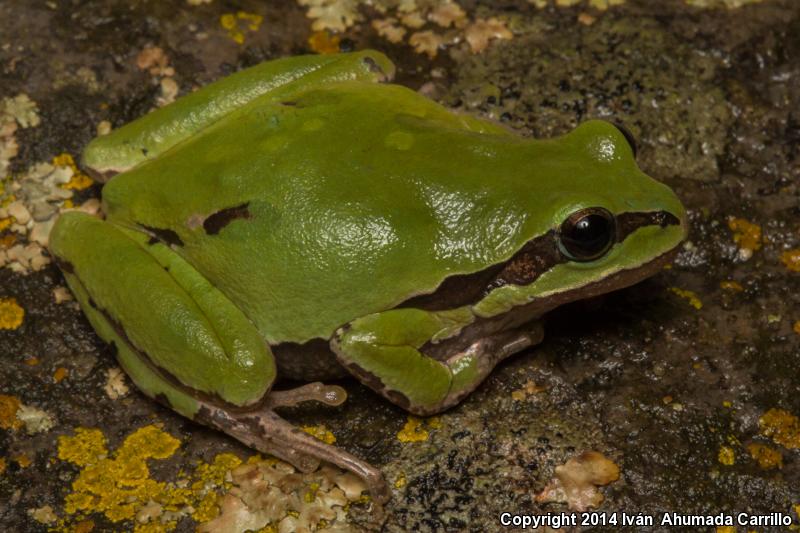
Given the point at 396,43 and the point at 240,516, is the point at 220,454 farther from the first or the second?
the point at 396,43

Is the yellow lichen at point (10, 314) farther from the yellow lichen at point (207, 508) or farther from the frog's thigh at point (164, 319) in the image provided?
the yellow lichen at point (207, 508)

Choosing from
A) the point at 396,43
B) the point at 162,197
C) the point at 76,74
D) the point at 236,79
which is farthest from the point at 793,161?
the point at 76,74

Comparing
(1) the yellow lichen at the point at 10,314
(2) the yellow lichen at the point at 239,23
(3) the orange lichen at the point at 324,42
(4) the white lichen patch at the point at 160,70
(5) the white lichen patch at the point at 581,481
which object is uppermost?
(2) the yellow lichen at the point at 239,23

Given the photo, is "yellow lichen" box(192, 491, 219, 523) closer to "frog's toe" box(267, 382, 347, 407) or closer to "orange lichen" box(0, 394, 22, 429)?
"frog's toe" box(267, 382, 347, 407)

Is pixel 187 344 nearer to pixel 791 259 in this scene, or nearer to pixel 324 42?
pixel 324 42

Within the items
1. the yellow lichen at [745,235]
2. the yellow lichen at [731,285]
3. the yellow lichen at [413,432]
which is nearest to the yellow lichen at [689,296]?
the yellow lichen at [731,285]

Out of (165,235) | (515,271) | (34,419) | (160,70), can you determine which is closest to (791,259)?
(515,271)
